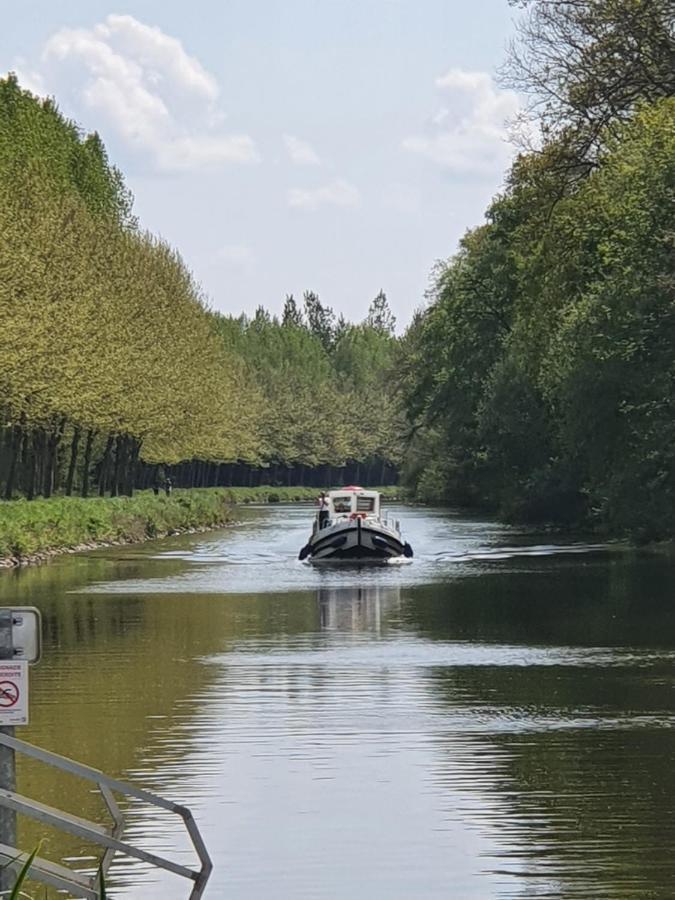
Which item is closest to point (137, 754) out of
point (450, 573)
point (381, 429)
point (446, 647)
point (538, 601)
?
point (446, 647)

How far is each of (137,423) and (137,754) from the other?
58.2 metres

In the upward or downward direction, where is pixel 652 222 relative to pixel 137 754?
upward

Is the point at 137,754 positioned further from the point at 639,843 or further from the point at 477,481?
the point at 477,481

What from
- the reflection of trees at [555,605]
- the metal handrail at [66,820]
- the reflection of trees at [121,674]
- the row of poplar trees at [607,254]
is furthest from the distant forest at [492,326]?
the metal handrail at [66,820]

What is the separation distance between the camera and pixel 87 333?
6247cm

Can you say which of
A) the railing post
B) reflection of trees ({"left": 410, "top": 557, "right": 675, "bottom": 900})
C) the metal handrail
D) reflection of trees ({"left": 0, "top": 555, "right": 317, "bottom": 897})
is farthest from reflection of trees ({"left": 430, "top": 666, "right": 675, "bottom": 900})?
the railing post

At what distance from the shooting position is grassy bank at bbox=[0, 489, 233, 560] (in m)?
51.1

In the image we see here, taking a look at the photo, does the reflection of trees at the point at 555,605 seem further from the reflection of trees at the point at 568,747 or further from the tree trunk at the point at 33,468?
the tree trunk at the point at 33,468

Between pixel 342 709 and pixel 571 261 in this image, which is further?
pixel 571 261

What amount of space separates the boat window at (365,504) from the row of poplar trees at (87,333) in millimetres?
8976

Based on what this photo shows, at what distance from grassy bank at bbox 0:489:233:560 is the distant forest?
8.79 feet

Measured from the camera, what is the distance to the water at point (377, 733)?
1182 centimetres

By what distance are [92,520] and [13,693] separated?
5318 cm

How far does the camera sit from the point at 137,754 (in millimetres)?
16578
